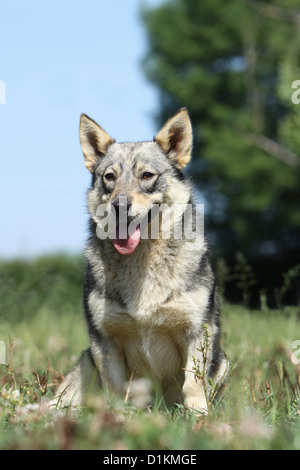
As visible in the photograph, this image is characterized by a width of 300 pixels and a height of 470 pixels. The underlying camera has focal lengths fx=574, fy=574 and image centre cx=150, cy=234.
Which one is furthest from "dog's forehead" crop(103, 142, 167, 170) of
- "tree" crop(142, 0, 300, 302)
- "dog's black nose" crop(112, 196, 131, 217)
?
"tree" crop(142, 0, 300, 302)

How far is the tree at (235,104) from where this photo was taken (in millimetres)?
20453

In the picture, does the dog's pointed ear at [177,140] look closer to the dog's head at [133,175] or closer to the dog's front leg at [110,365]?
the dog's head at [133,175]

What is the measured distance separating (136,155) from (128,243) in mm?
726

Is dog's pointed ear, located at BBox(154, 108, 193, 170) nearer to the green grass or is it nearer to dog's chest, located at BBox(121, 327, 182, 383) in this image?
dog's chest, located at BBox(121, 327, 182, 383)

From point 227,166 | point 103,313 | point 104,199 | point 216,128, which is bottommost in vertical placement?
point 103,313

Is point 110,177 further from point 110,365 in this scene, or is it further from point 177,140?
point 110,365

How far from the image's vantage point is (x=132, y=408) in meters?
3.63

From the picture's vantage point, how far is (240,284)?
5.77 m

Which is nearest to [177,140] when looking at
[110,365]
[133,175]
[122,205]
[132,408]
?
[133,175]

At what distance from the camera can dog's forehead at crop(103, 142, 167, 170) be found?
14.3 feet

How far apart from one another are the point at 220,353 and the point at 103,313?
42.8 inches

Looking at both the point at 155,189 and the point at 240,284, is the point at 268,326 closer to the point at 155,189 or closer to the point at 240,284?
the point at 240,284
